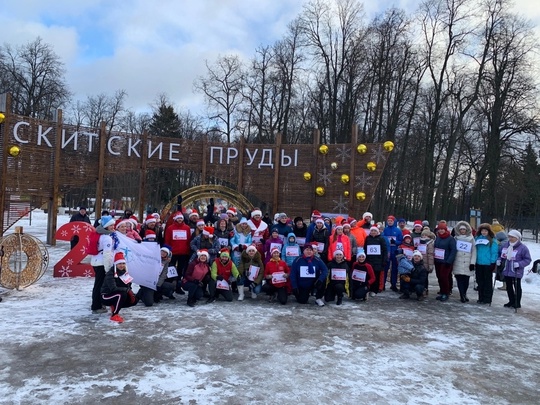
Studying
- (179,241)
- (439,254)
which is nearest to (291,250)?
(179,241)

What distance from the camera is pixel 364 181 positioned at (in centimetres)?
1421

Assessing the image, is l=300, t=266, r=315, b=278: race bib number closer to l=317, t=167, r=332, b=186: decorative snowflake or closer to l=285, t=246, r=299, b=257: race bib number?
l=285, t=246, r=299, b=257: race bib number

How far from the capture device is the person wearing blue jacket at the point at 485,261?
8617 millimetres

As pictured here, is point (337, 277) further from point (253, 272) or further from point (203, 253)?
point (203, 253)

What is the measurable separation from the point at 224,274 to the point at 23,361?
150 inches

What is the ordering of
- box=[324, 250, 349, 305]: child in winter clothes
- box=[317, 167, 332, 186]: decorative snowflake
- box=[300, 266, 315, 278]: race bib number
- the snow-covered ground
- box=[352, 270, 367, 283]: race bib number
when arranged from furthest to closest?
box=[317, 167, 332, 186]: decorative snowflake
box=[352, 270, 367, 283]: race bib number
box=[324, 250, 349, 305]: child in winter clothes
box=[300, 266, 315, 278]: race bib number
the snow-covered ground

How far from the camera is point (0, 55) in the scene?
1319 inches

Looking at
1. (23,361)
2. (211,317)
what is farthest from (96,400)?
(211,317)

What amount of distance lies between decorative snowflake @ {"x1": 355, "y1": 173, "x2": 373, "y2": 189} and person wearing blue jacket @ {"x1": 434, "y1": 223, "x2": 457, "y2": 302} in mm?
5170

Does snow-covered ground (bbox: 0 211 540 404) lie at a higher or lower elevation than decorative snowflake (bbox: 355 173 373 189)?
lower

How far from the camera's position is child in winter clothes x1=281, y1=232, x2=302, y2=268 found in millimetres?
8539

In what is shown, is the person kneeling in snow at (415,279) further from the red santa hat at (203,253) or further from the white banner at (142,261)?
the white banner at (142,261)

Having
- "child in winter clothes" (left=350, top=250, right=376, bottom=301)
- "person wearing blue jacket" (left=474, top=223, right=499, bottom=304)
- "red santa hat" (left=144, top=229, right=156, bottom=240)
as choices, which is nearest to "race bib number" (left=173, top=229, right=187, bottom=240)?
"red santa hat" (left=144, top=229, right=156, bottom=240)

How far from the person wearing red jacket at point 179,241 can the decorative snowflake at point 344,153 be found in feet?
24.1
